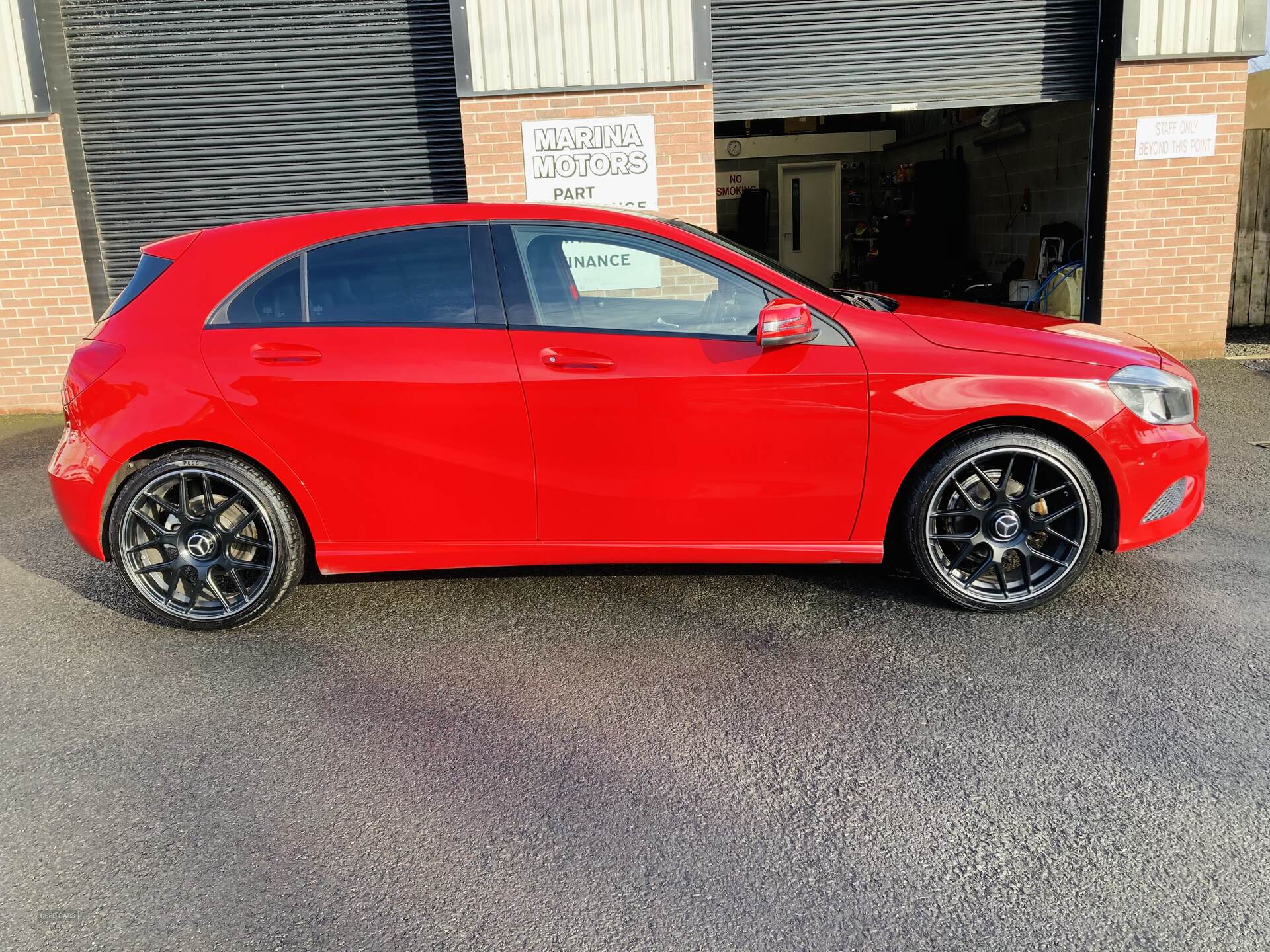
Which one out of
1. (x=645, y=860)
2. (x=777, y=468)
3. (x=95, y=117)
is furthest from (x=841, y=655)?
(x=95, y=117)

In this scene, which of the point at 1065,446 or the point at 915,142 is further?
the point at 915,142

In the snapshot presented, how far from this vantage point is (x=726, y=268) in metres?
4.05

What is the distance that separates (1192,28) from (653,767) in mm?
8766

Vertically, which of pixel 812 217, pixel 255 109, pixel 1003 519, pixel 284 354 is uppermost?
pixel 255 109

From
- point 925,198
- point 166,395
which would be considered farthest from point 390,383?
point 925,198

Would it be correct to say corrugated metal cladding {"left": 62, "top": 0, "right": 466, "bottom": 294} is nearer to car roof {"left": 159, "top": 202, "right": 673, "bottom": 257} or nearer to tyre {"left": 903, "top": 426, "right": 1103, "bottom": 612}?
car roof {"left": 159, "top": 202, "right": 673, "bottom": 257}

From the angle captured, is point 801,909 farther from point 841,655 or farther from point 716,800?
point 841,655

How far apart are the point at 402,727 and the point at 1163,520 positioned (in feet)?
10.0

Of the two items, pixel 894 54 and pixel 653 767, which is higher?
pixel 894 54

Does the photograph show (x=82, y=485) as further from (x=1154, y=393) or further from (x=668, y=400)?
(x=1154, y=393)

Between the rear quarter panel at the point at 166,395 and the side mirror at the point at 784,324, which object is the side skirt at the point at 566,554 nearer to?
the rear quarter panel at the point at 166,395

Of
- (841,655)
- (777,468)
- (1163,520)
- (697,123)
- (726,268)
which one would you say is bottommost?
A: (841,655)

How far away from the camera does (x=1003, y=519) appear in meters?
4.04

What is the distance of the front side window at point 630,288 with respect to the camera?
4.03 meters
